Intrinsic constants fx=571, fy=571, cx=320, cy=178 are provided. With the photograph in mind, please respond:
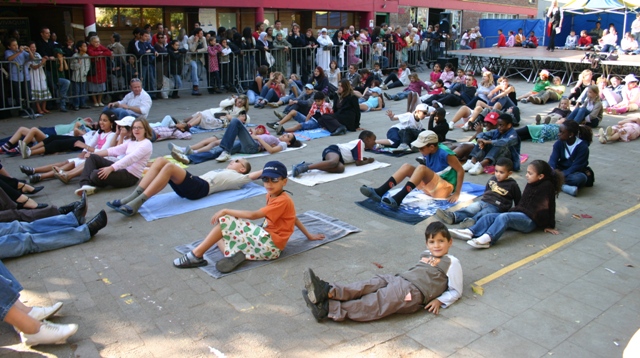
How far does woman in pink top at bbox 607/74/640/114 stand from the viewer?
14.6m

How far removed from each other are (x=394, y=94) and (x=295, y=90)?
11.5ft

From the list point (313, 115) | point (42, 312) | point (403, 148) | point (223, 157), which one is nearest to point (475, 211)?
point (403, 148)

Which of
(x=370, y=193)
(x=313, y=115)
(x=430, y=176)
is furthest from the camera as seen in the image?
(x=313, y=115)

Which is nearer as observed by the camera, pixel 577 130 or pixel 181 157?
pixel 577 130

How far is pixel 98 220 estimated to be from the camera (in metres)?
6.21

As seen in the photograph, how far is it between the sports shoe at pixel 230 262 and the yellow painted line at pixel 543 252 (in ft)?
7.20

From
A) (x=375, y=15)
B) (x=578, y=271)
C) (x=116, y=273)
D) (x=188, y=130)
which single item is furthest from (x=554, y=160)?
(x=375, y=15)

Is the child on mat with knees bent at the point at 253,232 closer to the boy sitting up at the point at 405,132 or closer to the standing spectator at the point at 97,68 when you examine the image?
the boy sitting up at the point at 405,132

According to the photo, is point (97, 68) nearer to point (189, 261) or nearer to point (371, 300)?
point (189, 261)

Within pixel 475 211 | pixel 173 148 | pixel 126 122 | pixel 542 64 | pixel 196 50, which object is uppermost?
pixel 196 50

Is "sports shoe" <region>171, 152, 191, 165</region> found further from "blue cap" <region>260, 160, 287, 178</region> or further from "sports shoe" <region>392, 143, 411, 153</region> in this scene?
"blue cap" <region>260, 160, 287, 178</region>

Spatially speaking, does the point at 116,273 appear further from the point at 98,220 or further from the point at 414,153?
the point at 414,153

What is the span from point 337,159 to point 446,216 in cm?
265

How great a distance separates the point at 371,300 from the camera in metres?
4.65
